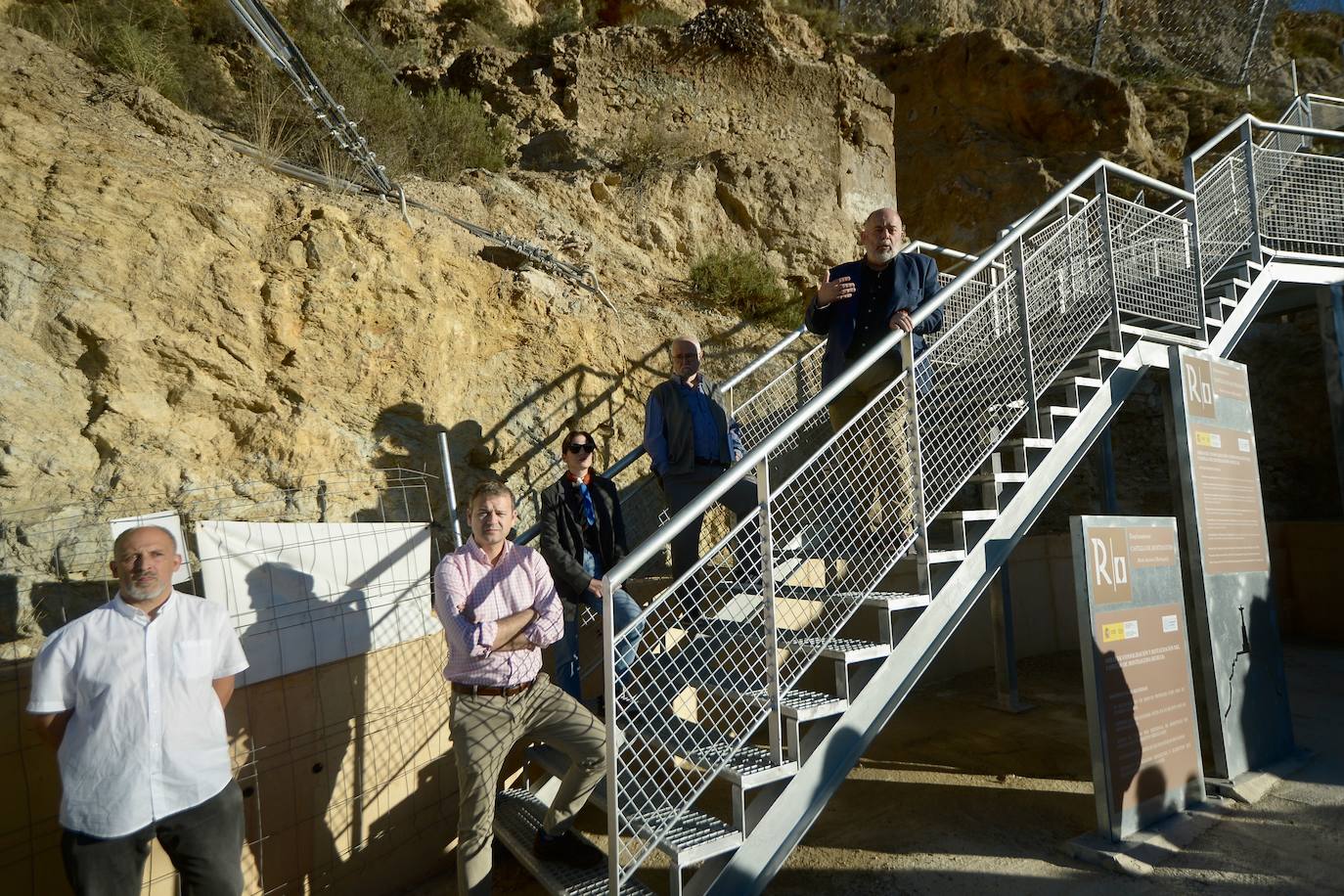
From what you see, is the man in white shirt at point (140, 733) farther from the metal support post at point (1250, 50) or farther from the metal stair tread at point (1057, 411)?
the metal support post at point (1250, 50)

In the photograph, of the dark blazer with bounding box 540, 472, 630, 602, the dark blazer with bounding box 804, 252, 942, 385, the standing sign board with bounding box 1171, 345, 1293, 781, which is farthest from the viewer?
the standing sign board with bounding box 1171, 345, 1293, 781

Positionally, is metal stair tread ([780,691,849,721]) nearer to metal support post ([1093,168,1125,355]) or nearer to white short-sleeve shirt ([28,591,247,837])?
white short-sleeve shirt ([28,591,247,837])

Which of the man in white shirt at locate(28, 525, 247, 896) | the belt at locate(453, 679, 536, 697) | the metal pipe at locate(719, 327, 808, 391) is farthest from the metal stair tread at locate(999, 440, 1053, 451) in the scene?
the man in white shirt at locate(28, 525, 247, 896)

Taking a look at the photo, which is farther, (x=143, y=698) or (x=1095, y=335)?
(x=1095, y=335)

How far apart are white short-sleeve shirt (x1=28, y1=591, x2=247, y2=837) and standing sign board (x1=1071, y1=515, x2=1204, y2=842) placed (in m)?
3.93

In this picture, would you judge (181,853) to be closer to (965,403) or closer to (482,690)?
(482,690)

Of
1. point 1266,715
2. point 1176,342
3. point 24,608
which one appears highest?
point 1176,342

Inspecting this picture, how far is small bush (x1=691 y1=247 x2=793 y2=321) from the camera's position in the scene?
826cm

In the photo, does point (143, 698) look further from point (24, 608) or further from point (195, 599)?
point (24, 608)

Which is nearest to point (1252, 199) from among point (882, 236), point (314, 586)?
point (882, 236)

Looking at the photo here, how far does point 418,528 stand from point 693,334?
4061 millimetres

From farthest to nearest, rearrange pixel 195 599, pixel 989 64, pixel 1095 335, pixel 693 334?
pixel 989 64
pixel 693 334
pixel 1095 335
pixel 195 599

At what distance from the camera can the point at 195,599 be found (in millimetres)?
2723

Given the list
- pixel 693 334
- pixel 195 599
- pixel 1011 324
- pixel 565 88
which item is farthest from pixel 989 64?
pixel 195 599
